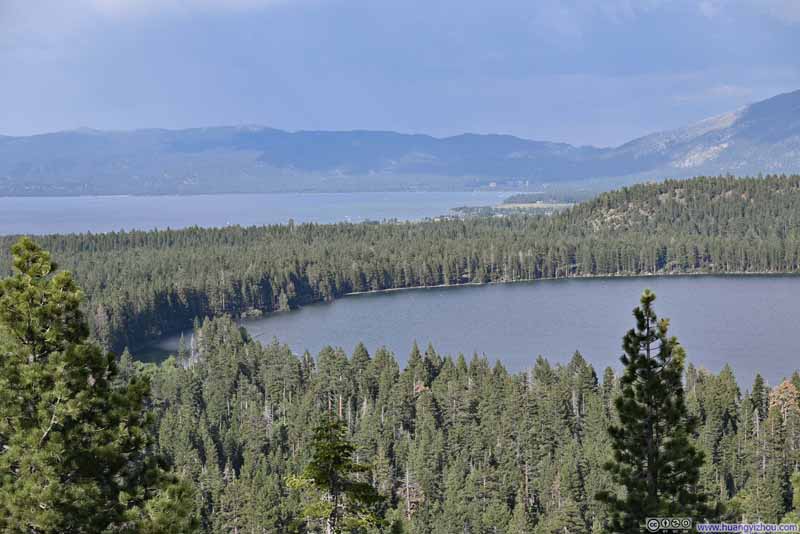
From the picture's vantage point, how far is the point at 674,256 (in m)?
159

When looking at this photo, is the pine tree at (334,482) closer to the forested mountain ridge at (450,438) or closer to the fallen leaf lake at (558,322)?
the forested mountain ridge at (450,438)

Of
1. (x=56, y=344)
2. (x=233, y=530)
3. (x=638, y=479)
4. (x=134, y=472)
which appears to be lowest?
(x=233, y=530)

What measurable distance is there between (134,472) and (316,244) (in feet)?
488

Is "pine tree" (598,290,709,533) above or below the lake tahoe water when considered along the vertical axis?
above

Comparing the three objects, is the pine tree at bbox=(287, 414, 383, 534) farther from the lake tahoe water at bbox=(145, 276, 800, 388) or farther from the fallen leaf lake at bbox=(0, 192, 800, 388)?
the lake tahoe water at bbox=(145, 276, 800, 388)

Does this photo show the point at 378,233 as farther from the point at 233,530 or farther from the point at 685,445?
the point at 685,445

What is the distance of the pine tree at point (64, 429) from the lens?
1183cm

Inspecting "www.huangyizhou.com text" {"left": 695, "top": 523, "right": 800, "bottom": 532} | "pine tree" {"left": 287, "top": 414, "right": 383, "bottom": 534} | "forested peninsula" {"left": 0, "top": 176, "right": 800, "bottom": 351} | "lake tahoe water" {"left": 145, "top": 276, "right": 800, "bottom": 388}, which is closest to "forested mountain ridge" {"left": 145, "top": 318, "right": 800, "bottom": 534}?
"www.huangyizhou.com text" {"left": 695, "top": 523, "right": 800, "bottom": 532}

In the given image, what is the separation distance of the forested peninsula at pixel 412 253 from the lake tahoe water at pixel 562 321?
22.0 feet

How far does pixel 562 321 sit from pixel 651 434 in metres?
87.1

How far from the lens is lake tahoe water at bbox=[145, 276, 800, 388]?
8138cm

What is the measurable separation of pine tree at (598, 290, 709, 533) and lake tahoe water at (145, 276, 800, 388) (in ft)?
174

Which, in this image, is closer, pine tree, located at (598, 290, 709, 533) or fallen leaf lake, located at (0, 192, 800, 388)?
pine tree, located at (598, 290, 709, 533)

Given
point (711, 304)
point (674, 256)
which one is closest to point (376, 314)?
point (711, 304)
